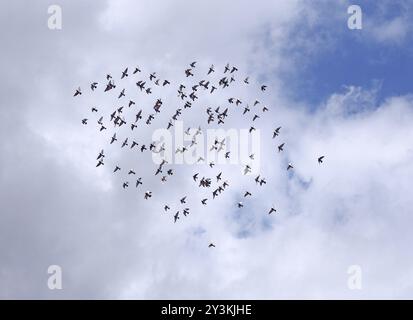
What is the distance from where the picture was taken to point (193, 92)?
6368 inches

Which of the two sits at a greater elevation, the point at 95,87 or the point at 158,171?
the point at 95,87
